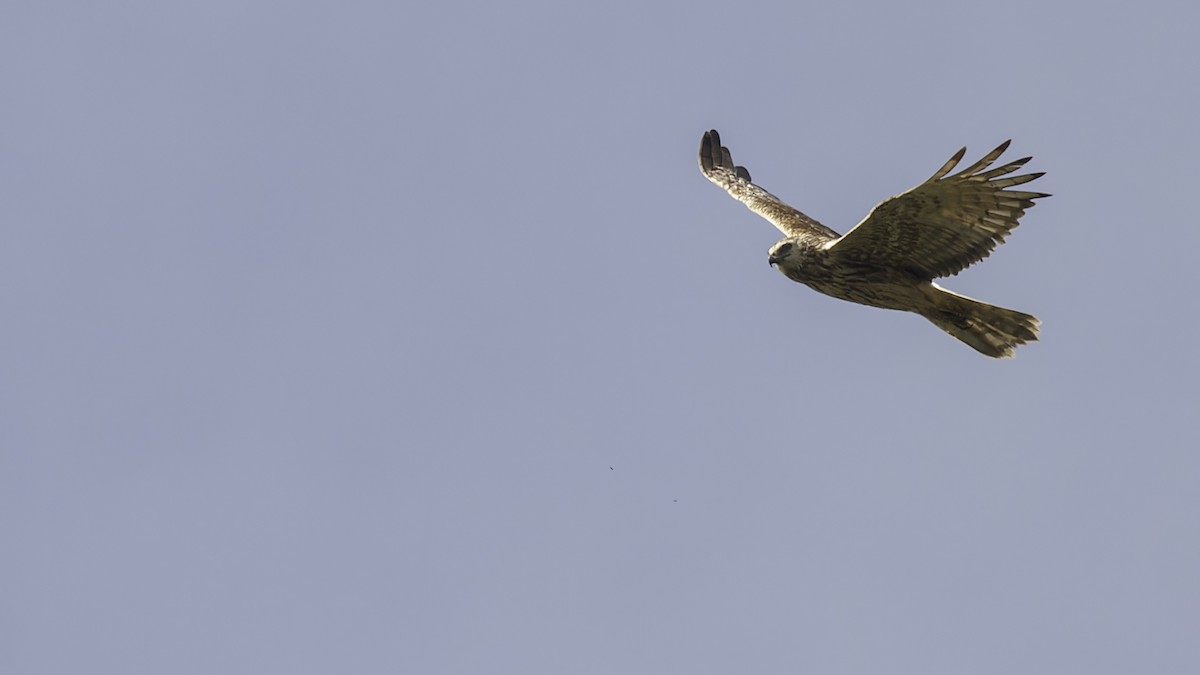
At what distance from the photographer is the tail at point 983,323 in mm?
17523

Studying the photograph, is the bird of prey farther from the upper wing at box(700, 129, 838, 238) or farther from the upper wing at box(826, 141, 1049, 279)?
the upper wing at box(700, 129, 838, 238)

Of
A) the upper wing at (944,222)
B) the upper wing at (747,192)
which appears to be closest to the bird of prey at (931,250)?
the upper wing at (944,222)

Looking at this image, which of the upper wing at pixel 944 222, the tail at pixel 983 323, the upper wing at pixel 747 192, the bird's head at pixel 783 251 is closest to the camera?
the upper wing at pixel 944 222

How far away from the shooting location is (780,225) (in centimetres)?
1989

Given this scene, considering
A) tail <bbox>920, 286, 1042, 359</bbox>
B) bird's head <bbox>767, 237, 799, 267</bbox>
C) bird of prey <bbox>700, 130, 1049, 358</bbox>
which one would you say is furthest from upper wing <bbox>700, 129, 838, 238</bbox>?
tail <bbox>920, 286, 1042, 359</bbox>

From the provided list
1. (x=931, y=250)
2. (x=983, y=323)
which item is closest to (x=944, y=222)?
(x=931, y=250)

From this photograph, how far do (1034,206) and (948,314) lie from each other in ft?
6.35

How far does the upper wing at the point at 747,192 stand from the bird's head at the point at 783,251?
792 mm

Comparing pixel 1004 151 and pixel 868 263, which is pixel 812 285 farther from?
pixel 1004 151

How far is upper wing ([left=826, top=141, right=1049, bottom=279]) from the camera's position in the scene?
15.8 metres

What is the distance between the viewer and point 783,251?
58.9 ft

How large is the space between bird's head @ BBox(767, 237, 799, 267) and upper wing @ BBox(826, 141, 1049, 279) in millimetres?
672

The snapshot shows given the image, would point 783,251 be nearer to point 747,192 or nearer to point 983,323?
point 983,323

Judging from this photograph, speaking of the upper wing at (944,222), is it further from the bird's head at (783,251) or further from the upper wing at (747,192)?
the upper wing at (747,192)
